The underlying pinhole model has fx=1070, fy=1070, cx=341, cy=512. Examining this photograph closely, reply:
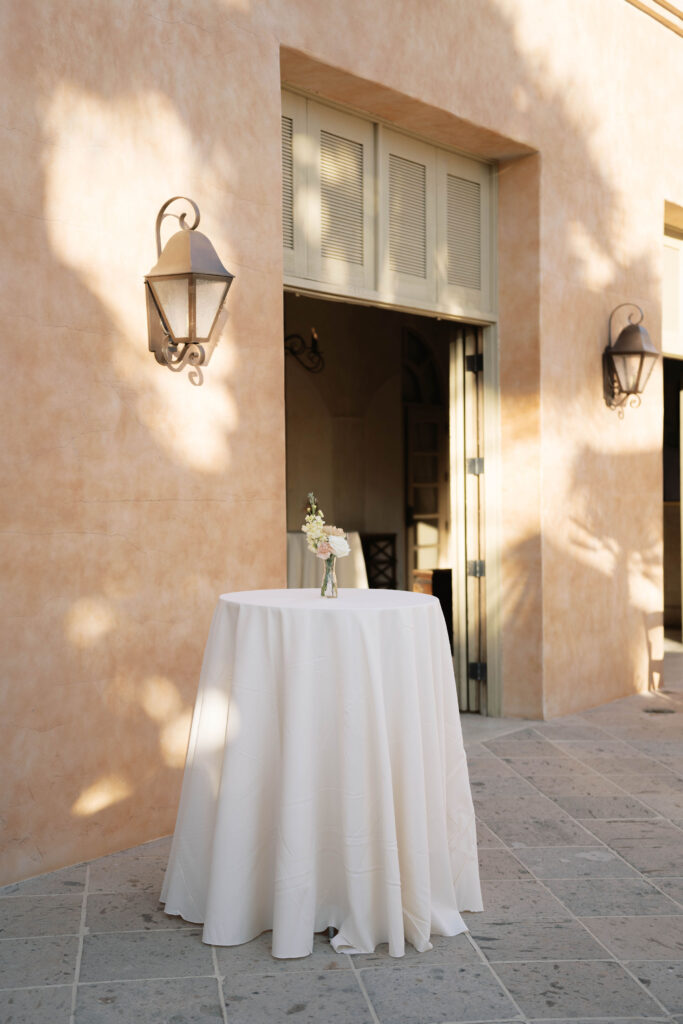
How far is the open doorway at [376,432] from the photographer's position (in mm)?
11070

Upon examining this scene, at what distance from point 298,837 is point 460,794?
59 cm

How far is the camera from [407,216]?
5668 millimetres

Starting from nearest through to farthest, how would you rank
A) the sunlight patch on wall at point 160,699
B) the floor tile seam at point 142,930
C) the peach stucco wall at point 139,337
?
the floor tile seam at point 142,930
the peach stucco wall at point 139,337
the sunlight patch on wall at point 160,699

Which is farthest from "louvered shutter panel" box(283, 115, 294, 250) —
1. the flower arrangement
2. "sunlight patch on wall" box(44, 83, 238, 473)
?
the flower arrangement

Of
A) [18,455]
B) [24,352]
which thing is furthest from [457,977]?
[24,352]

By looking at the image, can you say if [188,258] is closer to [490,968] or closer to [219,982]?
A: [219,982]

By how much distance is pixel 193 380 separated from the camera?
4184mm

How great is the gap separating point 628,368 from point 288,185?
2680mm

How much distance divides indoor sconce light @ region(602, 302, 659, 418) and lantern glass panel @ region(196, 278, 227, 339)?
3.34 m

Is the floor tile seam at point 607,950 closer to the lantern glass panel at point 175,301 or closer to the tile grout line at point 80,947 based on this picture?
the tile grout line at point 80,947

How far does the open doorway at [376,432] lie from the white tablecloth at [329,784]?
777cm

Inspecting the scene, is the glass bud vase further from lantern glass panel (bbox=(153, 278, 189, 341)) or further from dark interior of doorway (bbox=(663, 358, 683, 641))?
dark interior of doorway (bbox=(663, 358, 683, 641))

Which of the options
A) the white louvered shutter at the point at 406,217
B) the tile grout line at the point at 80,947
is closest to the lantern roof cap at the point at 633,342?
the white louvered shutter at the point at 406,217

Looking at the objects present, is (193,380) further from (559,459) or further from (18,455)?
(559,459)
